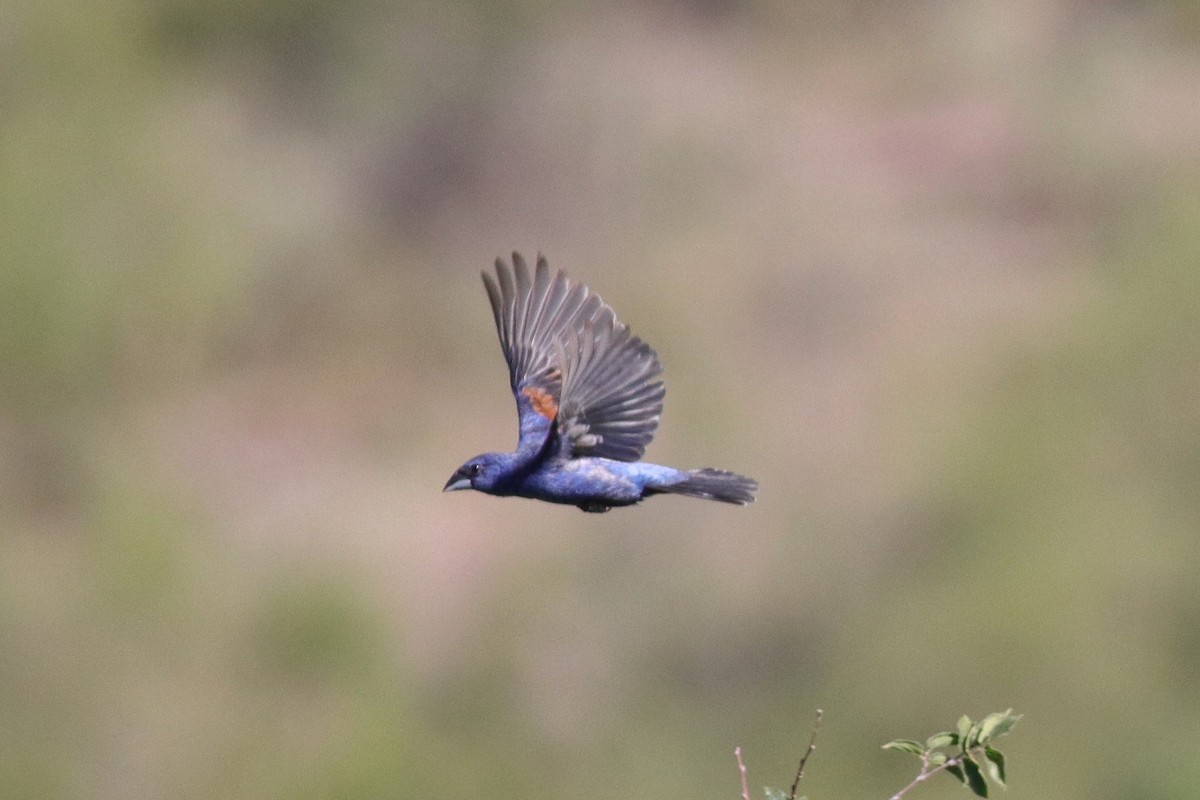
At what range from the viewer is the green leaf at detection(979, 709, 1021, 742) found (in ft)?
14.9

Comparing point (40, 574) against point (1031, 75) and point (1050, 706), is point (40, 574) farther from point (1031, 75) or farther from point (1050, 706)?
point (1031, 75)

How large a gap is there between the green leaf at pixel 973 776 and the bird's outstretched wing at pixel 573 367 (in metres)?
1.97

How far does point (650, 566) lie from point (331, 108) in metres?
11.1

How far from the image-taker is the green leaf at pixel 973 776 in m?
4.62

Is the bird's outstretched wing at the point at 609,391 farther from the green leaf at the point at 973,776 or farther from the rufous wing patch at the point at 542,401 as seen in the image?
the green leaf at the point at 973,776

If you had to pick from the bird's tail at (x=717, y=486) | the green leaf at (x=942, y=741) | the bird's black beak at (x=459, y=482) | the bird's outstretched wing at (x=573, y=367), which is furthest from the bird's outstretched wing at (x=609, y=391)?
the green leaf at (x=942, y=741)

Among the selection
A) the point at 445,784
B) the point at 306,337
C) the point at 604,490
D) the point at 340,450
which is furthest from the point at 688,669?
the point at 604,490

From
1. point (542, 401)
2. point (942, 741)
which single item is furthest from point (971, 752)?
point (542, 401)

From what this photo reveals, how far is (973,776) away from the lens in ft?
15.3

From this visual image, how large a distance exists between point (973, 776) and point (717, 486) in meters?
2.10

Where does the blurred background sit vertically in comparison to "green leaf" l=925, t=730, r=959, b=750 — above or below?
above

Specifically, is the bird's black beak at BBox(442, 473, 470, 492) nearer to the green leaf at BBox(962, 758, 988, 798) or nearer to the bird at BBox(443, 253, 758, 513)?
the bird at BBox(443, 253, 758, 513)

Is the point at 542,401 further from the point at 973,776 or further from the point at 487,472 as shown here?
the point at 973,776

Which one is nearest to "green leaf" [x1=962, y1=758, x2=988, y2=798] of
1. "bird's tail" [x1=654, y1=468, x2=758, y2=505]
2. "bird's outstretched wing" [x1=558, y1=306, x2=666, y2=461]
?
"bird's tail" [x1=654, y1=468, x2=758, y2=505]
